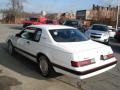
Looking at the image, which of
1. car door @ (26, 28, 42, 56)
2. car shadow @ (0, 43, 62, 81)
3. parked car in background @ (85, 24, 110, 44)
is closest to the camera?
car shadow @ (0, 43, 62, 81)

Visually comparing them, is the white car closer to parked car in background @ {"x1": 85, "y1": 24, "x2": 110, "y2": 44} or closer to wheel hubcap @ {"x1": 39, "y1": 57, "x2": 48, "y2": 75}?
wheel hubcap @ {"x1": 39, "y1": 57, "x2": 48, "y2": 75}

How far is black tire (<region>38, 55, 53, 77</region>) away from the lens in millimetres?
6812

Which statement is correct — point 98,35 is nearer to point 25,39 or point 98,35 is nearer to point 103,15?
point 25,39

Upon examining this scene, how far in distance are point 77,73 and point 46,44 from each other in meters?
1.60

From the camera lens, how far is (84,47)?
21.2 ft

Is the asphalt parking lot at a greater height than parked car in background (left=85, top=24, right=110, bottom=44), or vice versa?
parked car in background (left=85, top=24, right=110, bottom=44)

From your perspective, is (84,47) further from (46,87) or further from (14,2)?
(14,2)

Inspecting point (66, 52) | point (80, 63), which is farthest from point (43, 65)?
point (80, 63)

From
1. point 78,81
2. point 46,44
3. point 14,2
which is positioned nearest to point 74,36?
point 46,44

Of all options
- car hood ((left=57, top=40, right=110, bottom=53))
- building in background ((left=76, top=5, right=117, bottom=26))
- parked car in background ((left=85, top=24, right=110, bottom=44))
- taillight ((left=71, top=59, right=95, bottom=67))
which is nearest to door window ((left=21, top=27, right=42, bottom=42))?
car hood ((left=57, top=40, right=110, bottom=53))

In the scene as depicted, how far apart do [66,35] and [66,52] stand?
1.27 metres

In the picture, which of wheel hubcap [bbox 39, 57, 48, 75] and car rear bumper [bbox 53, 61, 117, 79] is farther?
wheel hubcap [bbox 39, 57, 48, 75]

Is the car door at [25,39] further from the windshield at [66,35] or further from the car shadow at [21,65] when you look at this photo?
the windshield at [66,35]

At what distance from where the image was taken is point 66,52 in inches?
241
